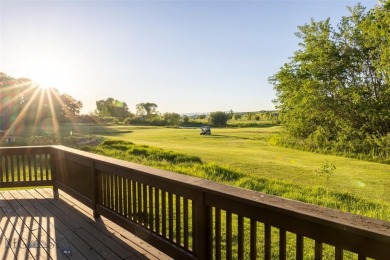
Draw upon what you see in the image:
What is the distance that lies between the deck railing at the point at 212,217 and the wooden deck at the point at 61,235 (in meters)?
0.18

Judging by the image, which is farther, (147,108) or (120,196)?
(147,108)

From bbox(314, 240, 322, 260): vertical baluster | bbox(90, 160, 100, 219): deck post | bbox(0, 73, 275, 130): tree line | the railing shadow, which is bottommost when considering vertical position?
the railing shadow

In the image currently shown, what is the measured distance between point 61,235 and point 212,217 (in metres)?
2.33

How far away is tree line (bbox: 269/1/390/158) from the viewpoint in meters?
18.3

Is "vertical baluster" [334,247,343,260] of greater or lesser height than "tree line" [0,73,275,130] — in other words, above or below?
below

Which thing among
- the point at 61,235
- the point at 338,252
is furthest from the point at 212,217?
the point at 61,235

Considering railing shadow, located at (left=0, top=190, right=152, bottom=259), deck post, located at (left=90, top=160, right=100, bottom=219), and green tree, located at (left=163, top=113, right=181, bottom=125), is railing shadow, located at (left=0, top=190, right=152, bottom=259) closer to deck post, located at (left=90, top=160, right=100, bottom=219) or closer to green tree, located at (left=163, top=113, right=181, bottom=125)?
deck post, located at (left=90, top=160, right=100, bottom=219)

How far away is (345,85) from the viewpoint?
20766mm

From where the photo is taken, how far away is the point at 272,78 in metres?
27.2

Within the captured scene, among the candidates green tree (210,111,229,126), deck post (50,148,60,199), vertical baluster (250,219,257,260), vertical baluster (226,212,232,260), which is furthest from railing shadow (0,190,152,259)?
green tree (210,111,229,126)

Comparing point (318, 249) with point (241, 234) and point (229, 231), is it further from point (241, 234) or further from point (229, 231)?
point (229, 231)

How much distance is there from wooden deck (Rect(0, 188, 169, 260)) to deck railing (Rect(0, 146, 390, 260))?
177 mm

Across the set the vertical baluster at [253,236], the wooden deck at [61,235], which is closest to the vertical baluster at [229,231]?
the vertical baluster at [253,236]

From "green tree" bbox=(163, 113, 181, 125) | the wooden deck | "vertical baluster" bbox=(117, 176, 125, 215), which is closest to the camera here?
the wooden deck
